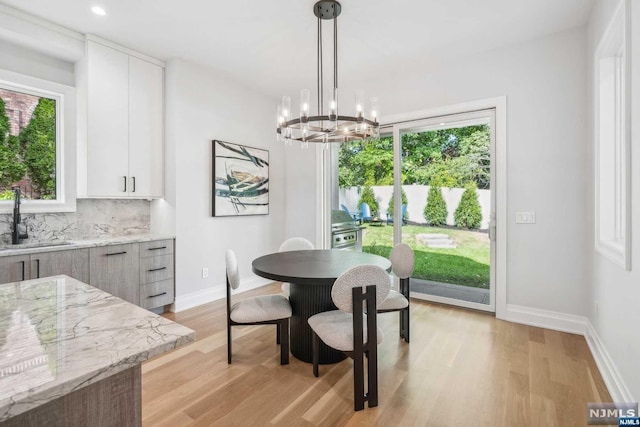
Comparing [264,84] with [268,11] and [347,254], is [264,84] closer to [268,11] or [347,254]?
[268,11]

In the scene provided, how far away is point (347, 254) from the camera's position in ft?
9.78

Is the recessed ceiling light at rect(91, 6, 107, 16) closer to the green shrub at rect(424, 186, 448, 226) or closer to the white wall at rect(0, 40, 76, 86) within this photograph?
the white wall at rect(0, 40, 76, 86)

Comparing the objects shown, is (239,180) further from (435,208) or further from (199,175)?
(435,208)

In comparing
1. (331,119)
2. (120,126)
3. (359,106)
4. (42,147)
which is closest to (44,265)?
(42,147)

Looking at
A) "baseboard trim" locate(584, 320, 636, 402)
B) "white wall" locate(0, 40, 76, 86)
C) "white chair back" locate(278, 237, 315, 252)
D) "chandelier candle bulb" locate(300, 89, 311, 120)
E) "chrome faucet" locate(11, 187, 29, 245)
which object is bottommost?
"baseboard trim" locate(584, 320, 636, 402)

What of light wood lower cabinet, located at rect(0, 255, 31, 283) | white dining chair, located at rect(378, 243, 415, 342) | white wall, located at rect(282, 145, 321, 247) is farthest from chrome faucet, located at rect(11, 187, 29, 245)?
white dining chair, located at rect(378, 243, 415, 342)

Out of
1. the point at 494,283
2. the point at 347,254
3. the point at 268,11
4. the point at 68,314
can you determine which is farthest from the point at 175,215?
the point at 494,283

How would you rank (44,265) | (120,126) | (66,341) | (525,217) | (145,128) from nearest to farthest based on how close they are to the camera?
(66,341), (44,265), (525,217), (120,126), (145,128)

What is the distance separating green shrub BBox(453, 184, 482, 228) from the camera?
3.62 m

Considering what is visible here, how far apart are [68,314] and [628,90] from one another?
294cm

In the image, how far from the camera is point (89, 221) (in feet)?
11.2

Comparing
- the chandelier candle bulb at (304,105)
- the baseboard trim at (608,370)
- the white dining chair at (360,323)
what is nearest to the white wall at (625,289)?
the baseboard trim at (608,370)

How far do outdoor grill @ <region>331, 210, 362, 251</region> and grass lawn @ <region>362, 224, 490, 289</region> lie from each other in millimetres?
403

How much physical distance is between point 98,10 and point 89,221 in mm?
2067
